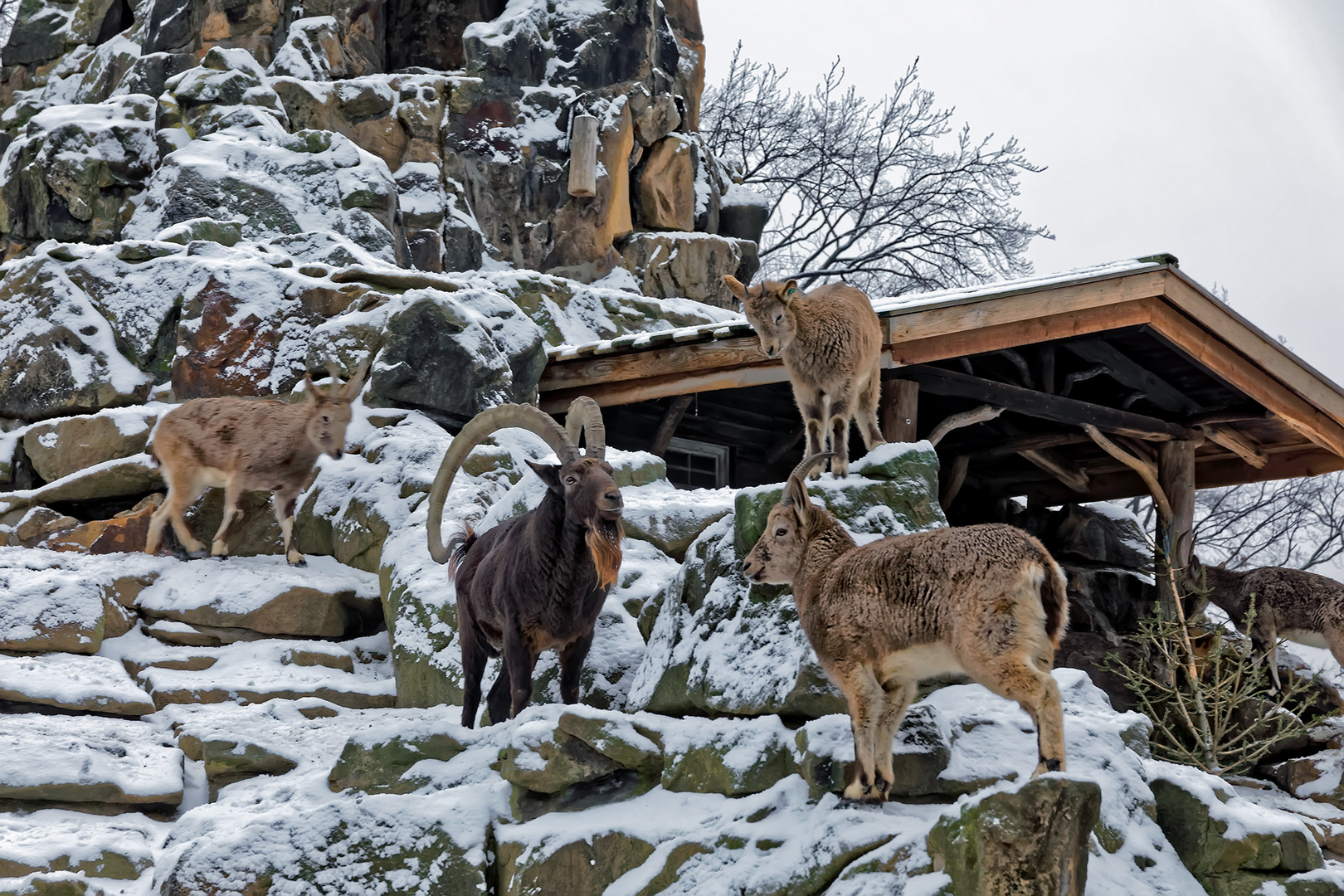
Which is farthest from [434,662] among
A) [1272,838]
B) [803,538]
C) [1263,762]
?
[1263,762]

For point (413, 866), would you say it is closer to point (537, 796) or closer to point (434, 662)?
point (537, 796)

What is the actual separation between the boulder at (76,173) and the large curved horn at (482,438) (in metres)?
11.0

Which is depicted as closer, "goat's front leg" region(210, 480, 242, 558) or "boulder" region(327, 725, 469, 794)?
Answer: "boulder" region(327, 725, 469, 794)

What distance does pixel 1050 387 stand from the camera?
37.3ft

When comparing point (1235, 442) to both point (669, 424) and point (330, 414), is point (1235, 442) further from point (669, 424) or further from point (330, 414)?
point (330, 414)

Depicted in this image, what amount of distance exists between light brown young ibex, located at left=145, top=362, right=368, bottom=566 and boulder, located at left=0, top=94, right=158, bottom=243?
27.7ft

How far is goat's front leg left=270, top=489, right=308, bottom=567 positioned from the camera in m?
9.15

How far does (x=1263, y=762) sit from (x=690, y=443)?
6.62m

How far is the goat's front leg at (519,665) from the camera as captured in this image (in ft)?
19.3

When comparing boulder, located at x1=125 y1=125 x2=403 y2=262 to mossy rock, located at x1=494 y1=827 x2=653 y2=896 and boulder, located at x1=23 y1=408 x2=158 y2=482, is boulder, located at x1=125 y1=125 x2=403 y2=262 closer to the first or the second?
boulder, located at x1=23 y1=408 x2=158 y2=482

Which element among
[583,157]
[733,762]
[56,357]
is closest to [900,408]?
[733,762]

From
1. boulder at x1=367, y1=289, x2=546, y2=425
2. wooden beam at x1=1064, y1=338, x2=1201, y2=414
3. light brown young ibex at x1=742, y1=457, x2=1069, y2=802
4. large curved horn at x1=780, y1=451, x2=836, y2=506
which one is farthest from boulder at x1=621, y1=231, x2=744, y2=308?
light brown young ibex at x1=742, y1=457, x2=1069, y2=802

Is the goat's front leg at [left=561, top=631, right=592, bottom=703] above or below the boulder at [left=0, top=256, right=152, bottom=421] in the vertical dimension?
below

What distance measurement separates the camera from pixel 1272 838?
4641 mm
